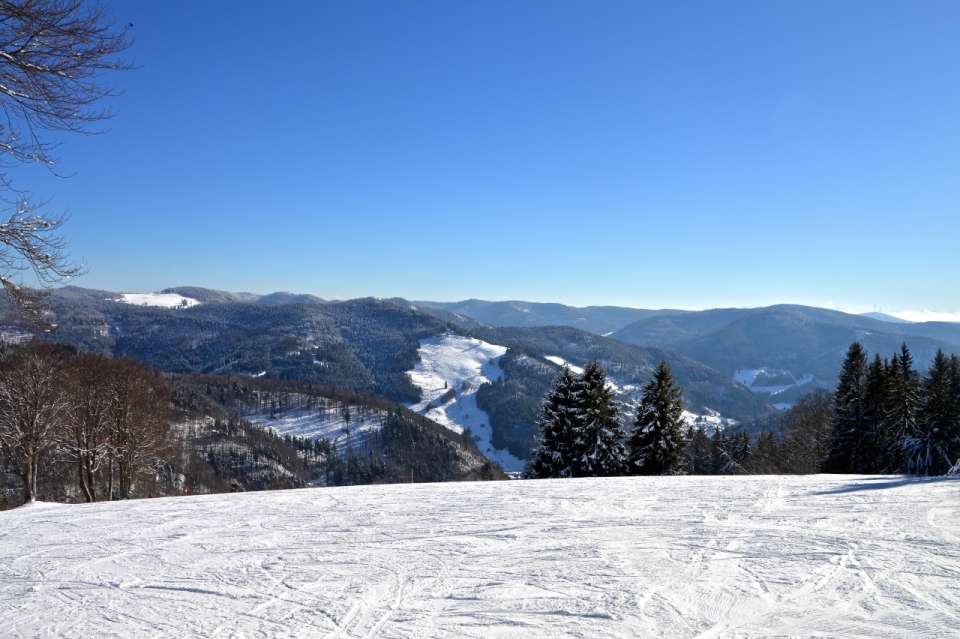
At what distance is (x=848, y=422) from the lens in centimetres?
2695

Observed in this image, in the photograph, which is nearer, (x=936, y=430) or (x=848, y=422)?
(x=936, y=430)

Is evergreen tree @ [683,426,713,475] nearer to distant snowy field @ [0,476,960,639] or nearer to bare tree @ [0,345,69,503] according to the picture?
distant snowy field @ [0,476,960,639]

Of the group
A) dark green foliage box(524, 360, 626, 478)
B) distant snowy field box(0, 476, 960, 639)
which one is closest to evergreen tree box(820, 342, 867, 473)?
dark green foliage box(524, 360, 626, 478)

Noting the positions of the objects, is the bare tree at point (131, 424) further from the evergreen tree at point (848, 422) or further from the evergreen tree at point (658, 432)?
the evergreen tree at point (848, 422)

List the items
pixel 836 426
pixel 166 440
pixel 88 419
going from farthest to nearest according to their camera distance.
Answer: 1. pixel 836 426
2. pixel 166 440
3. pixel 88 419

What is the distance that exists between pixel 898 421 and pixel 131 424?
36.3m

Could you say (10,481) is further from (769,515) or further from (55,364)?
(769,515)

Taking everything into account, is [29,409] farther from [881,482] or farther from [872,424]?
[872,424]

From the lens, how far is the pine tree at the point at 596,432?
23.3m

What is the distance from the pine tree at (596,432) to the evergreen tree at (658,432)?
2.95 feet

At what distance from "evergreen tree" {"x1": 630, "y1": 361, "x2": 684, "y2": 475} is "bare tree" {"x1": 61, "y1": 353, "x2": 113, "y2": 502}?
23672 millimetres

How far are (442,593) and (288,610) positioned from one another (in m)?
1.27

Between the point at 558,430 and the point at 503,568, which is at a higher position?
the point at 503,568

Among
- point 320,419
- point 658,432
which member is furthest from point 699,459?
point 320,419
